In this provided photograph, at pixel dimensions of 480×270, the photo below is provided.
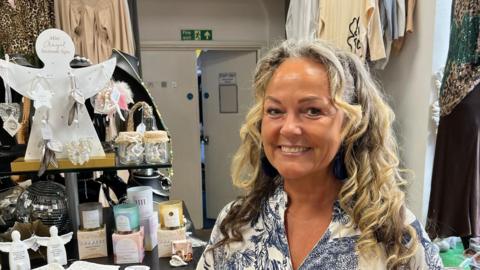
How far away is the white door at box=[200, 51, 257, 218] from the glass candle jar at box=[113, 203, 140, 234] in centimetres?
294

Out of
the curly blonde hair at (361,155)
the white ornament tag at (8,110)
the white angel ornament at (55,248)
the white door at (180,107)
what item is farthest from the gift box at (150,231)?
the white door at (180,107)

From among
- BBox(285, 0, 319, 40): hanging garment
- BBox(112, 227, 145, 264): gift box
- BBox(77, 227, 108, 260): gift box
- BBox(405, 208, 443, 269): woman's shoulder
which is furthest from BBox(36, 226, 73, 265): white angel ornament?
BBox(285, 0, 319, 40): hanging garment

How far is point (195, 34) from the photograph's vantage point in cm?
397

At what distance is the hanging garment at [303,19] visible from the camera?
102 inches

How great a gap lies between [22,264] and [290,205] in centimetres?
85

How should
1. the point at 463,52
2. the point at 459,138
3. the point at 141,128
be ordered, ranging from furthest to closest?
1. the point at 459,138
2. the point at 463,52
3. the point at 141,128

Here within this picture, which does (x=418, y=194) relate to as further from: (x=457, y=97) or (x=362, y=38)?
(x=362, y=38)

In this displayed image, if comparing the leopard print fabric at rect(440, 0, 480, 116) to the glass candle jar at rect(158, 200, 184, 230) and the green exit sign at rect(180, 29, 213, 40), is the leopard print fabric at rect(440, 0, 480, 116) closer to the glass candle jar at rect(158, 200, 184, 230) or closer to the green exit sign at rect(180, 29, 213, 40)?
the glass candle jar at rect(158, 200, 184, 230)

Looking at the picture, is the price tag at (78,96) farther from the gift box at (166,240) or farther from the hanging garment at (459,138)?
the hanging garment at (459,138)

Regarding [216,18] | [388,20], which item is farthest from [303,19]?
[216,18]

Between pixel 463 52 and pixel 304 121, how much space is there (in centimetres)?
108

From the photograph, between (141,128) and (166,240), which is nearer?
(166,240)

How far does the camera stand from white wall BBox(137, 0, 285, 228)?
12.7ft

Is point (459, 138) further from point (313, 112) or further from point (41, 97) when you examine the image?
point (41, 97)
